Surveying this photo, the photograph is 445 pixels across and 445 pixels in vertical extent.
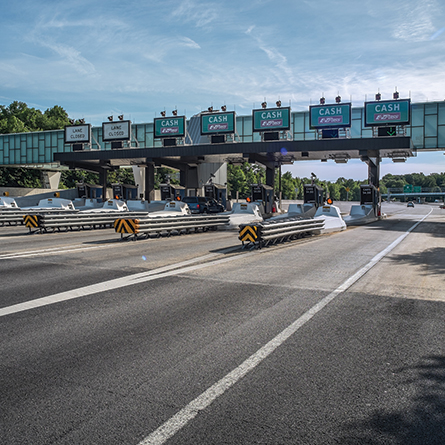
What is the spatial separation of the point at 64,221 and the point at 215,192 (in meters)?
25.7

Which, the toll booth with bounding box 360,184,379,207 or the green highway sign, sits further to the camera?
the green highway sign

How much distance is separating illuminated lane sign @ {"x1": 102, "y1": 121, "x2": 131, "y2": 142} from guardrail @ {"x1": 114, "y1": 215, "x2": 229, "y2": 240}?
29413 millimetres

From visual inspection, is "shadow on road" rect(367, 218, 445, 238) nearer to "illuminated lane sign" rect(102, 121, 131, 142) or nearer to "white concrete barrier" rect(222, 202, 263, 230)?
"white concrete barrier" rect(222, 202, 263, 230)

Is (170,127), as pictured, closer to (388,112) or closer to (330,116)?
(330,116)

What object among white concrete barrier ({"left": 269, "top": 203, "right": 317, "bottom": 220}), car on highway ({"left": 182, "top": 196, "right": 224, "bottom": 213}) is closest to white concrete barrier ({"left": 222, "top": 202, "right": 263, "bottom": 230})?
white concrete barrier ({"left": 269, "top": 203, "right": 317, "bottom": 220})

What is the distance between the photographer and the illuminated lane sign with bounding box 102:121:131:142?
48062mm

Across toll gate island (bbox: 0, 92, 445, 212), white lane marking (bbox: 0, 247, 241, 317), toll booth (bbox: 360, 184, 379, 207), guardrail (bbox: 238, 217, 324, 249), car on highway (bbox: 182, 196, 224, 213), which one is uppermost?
toll gate island (bbox: 0, 92, 445, 212)

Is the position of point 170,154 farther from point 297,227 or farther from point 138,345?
point 138,345

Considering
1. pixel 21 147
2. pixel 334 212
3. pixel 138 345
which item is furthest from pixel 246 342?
pixel 21 147

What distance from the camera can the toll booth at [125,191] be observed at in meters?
43.7

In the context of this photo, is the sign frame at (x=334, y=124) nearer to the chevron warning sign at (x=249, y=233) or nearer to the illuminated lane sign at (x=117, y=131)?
the illuminated lane sign at (x=117, y=131)

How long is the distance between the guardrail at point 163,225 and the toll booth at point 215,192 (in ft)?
69.8

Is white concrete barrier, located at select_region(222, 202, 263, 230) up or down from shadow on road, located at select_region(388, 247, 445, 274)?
up

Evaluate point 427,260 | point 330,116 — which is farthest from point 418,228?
point 330,116
